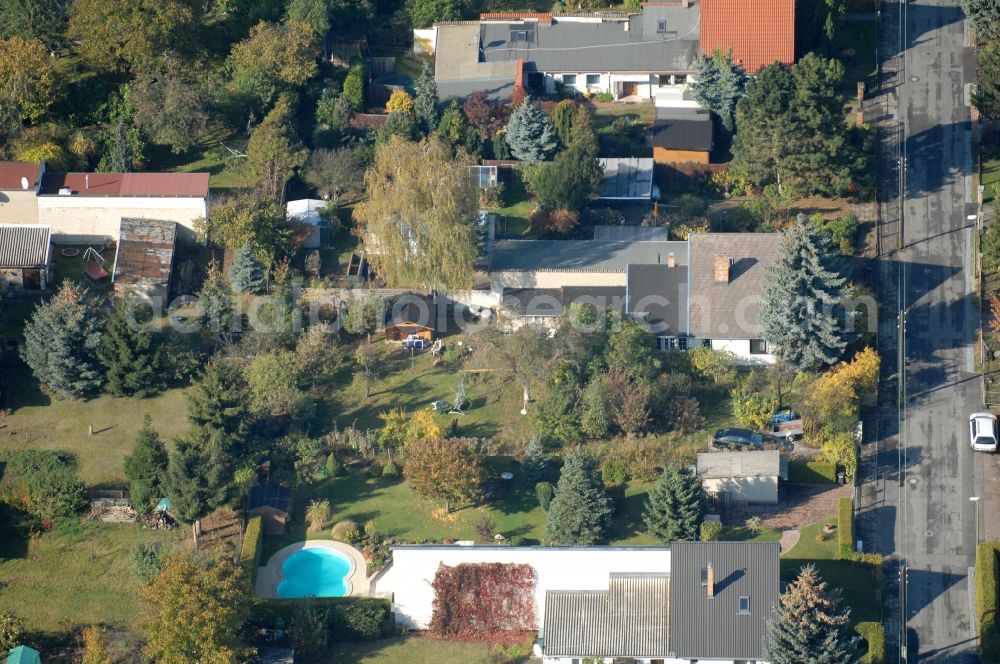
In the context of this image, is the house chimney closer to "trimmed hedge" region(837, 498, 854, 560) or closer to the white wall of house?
"trimmed hedge" region(837, 498, 854, 560)

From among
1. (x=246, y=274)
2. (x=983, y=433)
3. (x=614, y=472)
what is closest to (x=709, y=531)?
(x=614, y=472)

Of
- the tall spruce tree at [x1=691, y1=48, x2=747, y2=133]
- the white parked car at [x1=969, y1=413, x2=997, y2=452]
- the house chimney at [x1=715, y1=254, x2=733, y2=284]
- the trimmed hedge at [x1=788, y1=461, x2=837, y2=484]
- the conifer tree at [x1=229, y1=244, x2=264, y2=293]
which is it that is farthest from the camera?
the tall spruce tree at [x1=691, y1=48, x2=747, y2=133]

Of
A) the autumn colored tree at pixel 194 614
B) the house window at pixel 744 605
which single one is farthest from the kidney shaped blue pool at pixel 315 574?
the house window at pixel 744 605

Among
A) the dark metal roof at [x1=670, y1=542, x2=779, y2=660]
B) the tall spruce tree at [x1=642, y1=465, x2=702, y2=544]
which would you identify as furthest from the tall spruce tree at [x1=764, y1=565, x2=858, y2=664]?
the tall spruce tree at [x1=642, y1=465, x2=702, y2=544]

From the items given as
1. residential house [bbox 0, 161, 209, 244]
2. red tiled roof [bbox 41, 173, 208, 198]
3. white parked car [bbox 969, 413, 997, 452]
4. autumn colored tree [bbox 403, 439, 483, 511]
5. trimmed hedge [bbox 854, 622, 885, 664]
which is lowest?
trimmed hedge [bbox 854, 622, 885, 664]

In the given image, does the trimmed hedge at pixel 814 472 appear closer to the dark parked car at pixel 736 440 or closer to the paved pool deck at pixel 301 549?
the dark parked car at pixel 736 440

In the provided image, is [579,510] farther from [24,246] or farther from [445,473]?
[24,246]

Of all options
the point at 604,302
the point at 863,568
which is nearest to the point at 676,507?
the point at 863,568

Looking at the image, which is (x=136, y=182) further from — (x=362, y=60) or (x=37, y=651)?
(x=37, y=651)
